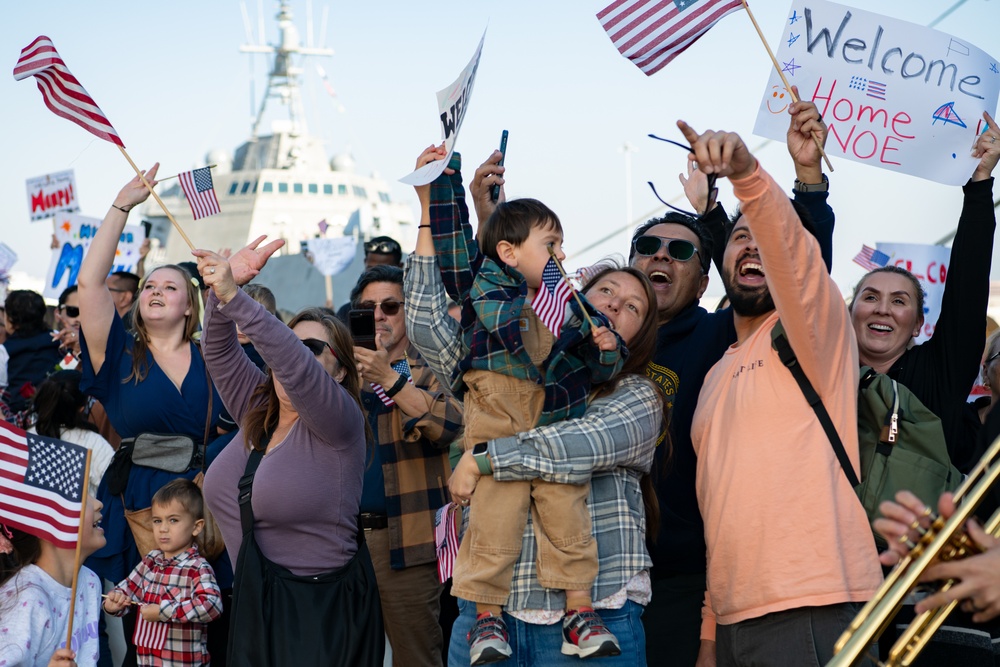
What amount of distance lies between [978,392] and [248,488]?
4286mm

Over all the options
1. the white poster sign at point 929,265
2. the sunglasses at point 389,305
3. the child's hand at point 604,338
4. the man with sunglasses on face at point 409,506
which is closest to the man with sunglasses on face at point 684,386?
the child's hand at point 604,338

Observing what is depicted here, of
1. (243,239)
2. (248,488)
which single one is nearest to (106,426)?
(248,488)

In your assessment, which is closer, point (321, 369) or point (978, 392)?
point (321, 369)

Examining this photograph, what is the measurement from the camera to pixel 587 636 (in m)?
3.37

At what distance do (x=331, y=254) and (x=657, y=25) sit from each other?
11.8 meters

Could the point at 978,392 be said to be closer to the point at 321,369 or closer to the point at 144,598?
the point at 321,369

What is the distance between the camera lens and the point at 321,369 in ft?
14.6

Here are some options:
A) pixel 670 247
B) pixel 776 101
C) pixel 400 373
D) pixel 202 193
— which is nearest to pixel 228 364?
pixel 400 373

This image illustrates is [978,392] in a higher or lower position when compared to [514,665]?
higher

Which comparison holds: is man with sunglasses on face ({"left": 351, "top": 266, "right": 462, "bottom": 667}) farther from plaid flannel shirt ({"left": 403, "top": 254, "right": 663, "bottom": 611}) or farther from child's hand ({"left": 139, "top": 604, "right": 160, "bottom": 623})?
plaid flannel shirt ({"left": 403, "top": 254, "right": 663, "bottom": 611})

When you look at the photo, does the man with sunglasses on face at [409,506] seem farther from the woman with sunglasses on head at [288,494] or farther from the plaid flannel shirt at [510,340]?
the plaid flannel shirt at [510,340]

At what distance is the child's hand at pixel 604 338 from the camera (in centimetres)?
356

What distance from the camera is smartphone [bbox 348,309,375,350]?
15.0 feet

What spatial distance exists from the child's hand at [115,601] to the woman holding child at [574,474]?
218 centimetres
